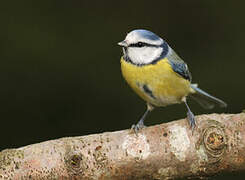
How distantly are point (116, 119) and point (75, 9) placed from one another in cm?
94

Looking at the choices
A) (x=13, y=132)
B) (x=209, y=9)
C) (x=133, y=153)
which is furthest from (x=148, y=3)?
(x=133, y=153)

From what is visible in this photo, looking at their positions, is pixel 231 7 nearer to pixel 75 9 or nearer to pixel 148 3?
pixel 148 3

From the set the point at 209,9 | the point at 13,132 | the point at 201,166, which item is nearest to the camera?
the point at 201,166

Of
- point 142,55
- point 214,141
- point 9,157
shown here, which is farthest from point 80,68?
point 214,141

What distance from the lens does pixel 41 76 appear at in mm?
2975

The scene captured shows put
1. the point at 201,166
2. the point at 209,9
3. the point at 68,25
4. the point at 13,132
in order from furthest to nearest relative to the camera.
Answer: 1. the point at 209,9
2. the point at 68,25
3. the point at 13,132
4. the point at 201,166

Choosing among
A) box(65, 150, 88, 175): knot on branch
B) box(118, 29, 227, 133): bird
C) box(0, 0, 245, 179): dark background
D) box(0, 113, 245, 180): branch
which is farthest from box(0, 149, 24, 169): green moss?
box(0, 0, 245, 179): dark background

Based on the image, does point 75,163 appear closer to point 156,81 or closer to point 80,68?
point 156,81

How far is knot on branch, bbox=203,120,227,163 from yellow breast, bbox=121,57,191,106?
0.56m

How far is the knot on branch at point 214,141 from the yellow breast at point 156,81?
1.83ft

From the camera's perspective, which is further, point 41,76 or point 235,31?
point 235,31

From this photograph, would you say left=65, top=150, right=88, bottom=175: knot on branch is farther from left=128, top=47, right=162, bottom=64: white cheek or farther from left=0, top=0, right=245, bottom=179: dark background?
left=0, top=0, right=245, bottom=179: dark background

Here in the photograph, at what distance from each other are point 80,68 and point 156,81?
3.21 ft

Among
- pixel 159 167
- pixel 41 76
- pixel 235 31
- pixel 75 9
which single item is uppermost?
pixel 75 9
